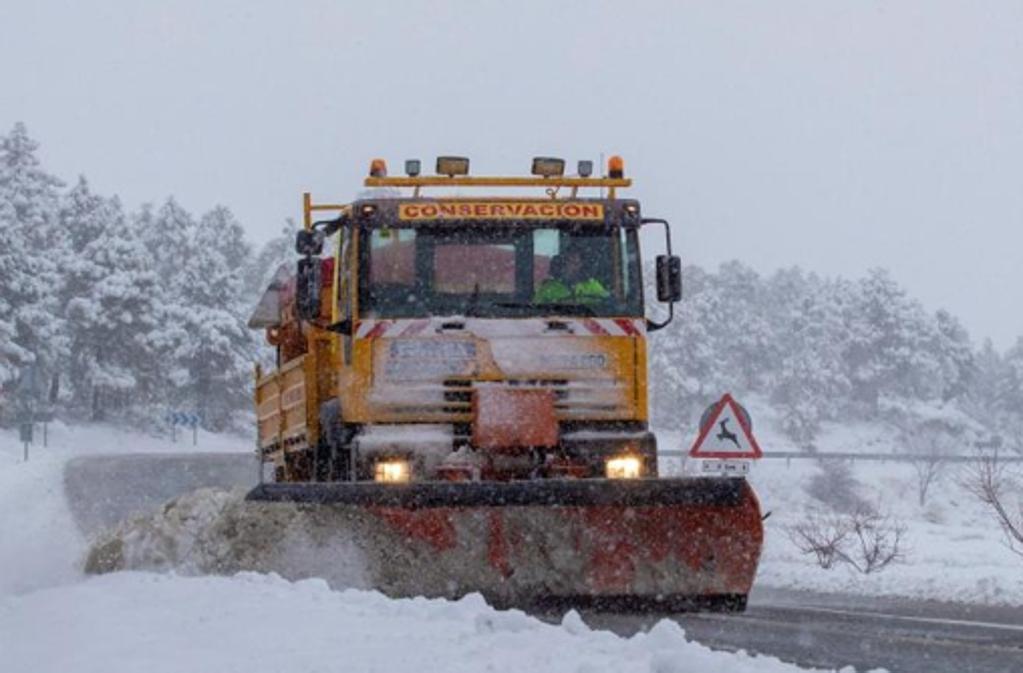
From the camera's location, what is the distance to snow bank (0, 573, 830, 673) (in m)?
7.23

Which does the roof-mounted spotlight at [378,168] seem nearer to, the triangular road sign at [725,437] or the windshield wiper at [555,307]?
the windshield wiper at [555,307]

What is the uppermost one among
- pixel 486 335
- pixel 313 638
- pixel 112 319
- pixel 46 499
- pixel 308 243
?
pixel 112 319

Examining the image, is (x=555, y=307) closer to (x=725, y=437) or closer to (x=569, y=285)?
(x=569, y=285)

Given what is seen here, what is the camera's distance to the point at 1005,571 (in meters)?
20.2

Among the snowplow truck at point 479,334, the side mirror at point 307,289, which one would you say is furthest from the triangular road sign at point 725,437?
the side mirror at point 307,289

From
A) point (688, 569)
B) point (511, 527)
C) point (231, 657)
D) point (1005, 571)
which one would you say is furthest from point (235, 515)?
point (1005, 571)

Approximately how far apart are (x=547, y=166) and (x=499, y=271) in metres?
1.23

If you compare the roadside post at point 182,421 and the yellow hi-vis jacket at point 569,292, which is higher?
the roadside post at point 182,421

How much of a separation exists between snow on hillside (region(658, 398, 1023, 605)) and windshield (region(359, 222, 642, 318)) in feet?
15.0

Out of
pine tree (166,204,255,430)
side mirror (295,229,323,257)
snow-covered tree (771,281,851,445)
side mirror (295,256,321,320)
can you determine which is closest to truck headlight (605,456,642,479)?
side mirror (295,256,321,320)

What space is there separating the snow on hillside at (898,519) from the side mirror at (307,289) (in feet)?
20.3

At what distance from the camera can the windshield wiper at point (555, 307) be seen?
13.0 m

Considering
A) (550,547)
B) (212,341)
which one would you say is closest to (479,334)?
(550,547)

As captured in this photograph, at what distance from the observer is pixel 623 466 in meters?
12.9
